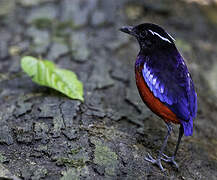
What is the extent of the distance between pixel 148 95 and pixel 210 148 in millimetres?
1520

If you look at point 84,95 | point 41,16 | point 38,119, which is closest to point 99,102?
point 84,95

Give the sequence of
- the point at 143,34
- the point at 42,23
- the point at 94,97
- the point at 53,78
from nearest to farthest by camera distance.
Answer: the point at 143,34
the point at 53,78
the point at 94,97
the point at 42,23

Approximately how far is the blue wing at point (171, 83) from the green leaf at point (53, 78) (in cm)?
127

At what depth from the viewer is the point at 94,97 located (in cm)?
562

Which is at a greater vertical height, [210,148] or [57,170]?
[210,148]

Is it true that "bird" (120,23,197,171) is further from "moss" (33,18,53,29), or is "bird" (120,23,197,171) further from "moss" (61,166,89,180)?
"moss" (33,18,53,29)

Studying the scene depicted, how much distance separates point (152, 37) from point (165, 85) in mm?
775

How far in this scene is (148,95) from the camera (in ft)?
14.7

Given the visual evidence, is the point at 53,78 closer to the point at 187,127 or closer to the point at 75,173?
the point at 75,173

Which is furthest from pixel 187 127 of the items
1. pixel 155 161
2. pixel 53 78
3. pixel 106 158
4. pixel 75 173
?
pixel 53 78

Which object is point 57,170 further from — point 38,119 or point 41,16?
point 41,16

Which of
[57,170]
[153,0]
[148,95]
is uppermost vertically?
[153,0]

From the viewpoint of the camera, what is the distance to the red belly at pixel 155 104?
171 inches

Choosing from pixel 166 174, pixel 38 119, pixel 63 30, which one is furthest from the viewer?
pixel 63 30
